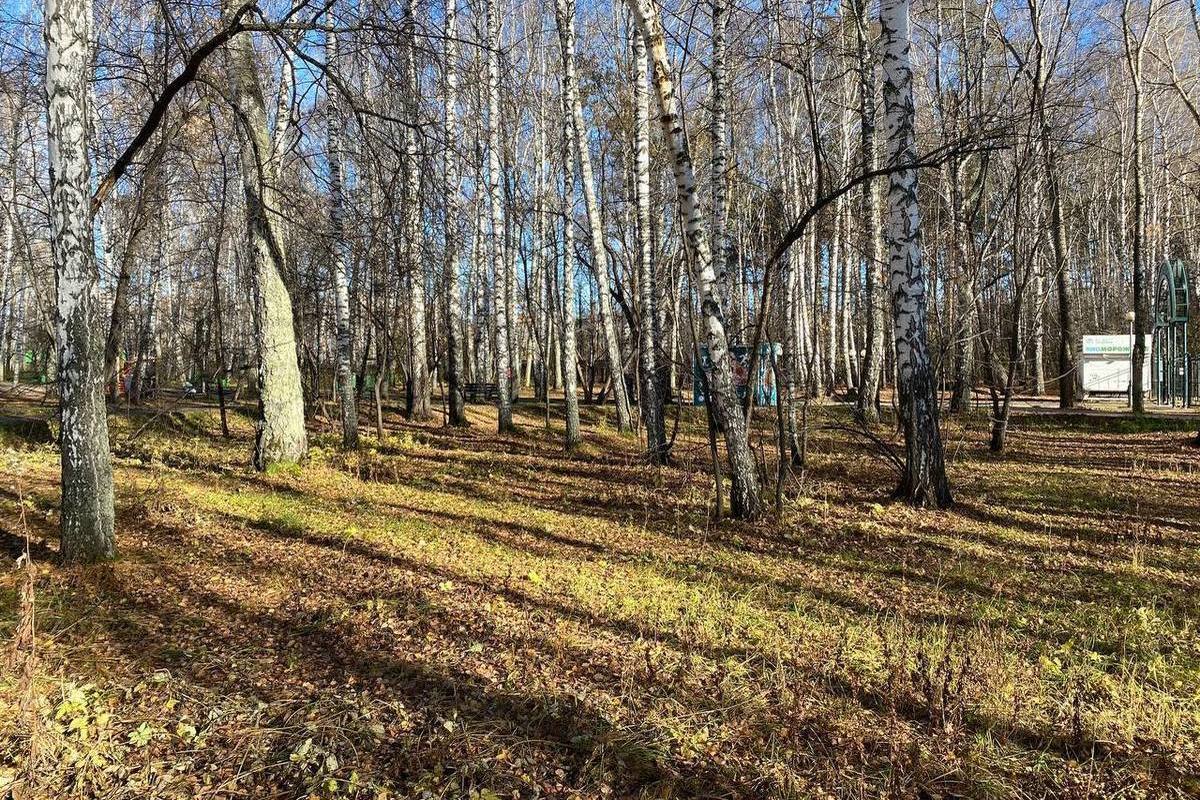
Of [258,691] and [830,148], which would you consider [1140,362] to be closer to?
[830,148]

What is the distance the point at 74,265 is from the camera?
4367mm

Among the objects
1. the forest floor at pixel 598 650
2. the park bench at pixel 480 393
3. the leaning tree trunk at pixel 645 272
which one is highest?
the leaning tree trunk at pixel 645 272

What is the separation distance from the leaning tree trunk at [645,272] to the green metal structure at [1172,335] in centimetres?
1578

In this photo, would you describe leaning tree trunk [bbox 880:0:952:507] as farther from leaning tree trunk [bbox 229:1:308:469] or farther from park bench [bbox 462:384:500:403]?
park bench [bbox 462:384:500:403]

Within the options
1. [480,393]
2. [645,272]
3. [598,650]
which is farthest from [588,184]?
[598,650]

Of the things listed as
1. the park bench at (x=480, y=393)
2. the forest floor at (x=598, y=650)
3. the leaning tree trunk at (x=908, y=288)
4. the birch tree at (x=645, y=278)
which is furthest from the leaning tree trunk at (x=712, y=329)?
the park bench at (x=480, y=393)

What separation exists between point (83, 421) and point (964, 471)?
10.5 metres

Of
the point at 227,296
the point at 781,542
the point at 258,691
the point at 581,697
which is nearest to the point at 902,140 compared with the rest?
the point at 781,542

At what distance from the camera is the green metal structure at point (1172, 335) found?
1789cm

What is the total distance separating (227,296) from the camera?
26.9 meters

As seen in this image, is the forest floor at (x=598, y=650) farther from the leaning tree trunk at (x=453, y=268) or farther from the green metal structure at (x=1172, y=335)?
A: the green metal structure at (x=1172, y=335)

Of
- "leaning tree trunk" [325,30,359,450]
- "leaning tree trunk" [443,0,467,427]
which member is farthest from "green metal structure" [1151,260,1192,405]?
"leaning tree trunk" [325,30,359,450]

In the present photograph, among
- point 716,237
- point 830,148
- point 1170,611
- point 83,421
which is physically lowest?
point 1170,611

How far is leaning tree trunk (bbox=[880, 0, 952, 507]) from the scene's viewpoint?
23.1 ft
